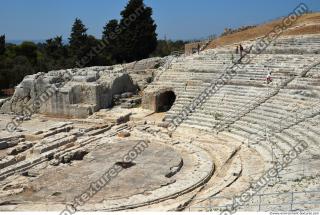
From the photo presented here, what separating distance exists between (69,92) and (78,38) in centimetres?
1651

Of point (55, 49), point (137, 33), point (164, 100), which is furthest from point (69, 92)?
point (55, 49)

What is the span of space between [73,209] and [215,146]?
7.15m

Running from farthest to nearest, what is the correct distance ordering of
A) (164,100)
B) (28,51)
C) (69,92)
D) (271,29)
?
(28,51), (271,29), (69,92), (164,100)

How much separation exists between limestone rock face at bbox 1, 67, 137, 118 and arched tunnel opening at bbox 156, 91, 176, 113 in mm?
2905

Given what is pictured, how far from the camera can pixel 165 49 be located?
54844mm

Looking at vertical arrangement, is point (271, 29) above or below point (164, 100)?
above

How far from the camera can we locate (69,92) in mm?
23562

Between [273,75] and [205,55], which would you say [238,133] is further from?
[205,55]

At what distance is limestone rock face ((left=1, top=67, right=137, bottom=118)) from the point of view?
921 inches

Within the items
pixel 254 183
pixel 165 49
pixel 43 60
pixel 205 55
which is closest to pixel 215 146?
pixel 254 183

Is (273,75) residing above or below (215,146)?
above

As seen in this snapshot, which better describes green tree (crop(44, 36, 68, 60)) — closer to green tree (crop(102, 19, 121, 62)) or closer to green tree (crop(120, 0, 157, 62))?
green tree (crop(102, 19, 121, 62))

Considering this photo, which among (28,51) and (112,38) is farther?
(28,51)

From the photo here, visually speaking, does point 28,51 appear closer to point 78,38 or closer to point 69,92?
point 78,38
